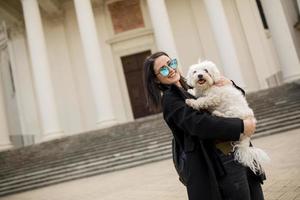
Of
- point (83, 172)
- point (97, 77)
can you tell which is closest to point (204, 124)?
point (83, 172)

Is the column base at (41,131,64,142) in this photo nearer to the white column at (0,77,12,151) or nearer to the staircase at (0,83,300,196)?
the staircase at (0,83,300,196)

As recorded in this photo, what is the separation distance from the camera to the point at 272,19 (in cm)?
1850

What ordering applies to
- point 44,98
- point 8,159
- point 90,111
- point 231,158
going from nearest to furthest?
1. point 231,158
2. point 8,159
3. point 44,98
4. point 90,111

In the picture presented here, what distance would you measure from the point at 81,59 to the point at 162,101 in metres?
21.8

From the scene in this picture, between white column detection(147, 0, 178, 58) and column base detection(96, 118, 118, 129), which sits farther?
white column detection(147, 0, 178, 58)

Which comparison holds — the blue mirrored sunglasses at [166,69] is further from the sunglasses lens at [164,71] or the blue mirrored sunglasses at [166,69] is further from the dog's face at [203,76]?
the dog's face at [203,76]

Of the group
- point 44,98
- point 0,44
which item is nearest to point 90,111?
point 44,98

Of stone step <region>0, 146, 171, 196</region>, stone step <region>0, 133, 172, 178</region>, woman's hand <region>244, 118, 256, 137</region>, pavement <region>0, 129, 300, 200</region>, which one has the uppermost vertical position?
woman's hand <region>244, 118, 256, 137</region>

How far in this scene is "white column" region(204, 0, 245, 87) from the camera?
17.8 m

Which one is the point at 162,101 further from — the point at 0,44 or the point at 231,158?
the point at 0,44

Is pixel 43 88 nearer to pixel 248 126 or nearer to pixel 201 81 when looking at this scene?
pixel 201 81

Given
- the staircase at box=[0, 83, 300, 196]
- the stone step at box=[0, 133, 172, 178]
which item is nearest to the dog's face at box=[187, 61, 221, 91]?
the staircase at box=[0, 83, 300, 196]

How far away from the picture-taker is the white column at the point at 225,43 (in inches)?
700

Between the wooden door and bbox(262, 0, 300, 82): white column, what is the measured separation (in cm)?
821
